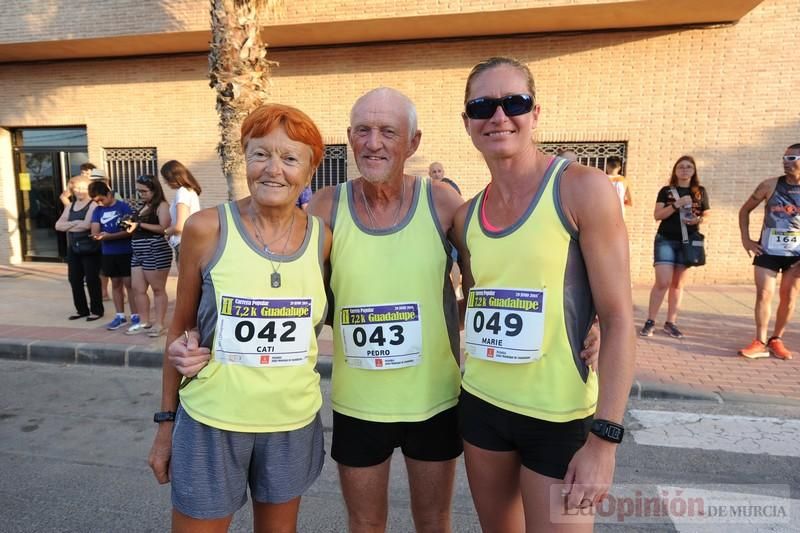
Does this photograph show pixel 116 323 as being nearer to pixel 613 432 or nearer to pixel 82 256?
pixel 82 256

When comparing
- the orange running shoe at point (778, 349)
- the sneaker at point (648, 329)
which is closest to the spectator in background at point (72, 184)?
the sneaker at point (648, 329)

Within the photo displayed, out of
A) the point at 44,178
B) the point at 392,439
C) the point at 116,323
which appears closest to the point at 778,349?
the point at 392,439

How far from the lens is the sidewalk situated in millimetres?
4441

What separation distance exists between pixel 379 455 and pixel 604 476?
80 centimetres

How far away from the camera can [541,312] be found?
160 centimetres

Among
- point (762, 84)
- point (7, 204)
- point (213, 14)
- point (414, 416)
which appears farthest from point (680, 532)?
point (7, 204)

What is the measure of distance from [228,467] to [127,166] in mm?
11298

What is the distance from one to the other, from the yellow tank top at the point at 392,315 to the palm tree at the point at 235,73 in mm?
4192

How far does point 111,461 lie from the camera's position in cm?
333

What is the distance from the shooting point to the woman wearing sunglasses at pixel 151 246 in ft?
18.9

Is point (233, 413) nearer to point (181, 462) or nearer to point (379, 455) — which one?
point (181, 462)

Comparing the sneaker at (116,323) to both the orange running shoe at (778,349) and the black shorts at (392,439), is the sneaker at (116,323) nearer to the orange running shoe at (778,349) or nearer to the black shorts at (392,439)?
the black shorts at (392,439)

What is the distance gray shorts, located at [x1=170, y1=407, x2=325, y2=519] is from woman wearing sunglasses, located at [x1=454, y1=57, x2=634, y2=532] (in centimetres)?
60

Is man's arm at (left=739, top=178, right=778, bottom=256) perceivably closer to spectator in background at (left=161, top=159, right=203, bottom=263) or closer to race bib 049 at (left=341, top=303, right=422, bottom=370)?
race bib 049 at (left=341, top=303, right=422, bottom=370)
